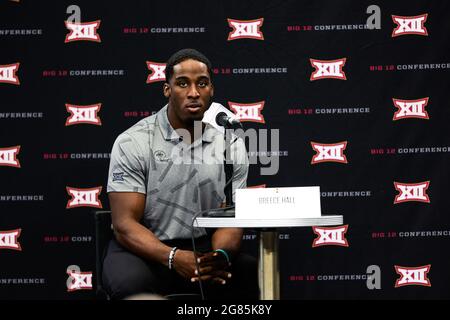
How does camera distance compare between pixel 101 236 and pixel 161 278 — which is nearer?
pixel 161 278

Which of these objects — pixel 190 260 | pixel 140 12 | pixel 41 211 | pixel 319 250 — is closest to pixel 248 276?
pixel 190 260

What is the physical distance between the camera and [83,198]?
11.6ft

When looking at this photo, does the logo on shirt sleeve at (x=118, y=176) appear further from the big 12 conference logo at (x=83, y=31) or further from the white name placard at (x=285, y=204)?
the big 12 conference logo at (x=83, y=31)

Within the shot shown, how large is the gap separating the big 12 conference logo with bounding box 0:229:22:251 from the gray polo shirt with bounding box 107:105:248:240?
100 cm

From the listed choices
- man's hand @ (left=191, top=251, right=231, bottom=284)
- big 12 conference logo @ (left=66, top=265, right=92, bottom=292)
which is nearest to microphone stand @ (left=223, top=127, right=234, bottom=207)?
man's hand @ (left=191, top=251, right=231, bottom=284)

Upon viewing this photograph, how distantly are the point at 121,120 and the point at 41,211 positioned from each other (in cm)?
67

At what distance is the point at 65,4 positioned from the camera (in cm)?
355

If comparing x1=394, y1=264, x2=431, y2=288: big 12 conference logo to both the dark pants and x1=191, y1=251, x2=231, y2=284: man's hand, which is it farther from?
x1=191, y1=251, x2=231, y2=284: man's hand

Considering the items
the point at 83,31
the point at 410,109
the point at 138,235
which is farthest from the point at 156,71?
the point at 410,109

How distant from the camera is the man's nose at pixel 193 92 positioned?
285cm

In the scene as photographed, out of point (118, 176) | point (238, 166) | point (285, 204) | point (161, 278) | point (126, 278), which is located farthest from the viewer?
point (238, 166)

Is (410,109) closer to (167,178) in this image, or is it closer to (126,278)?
(167,178)

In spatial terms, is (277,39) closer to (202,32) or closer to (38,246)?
(202,32)

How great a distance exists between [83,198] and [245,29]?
1301 mm
